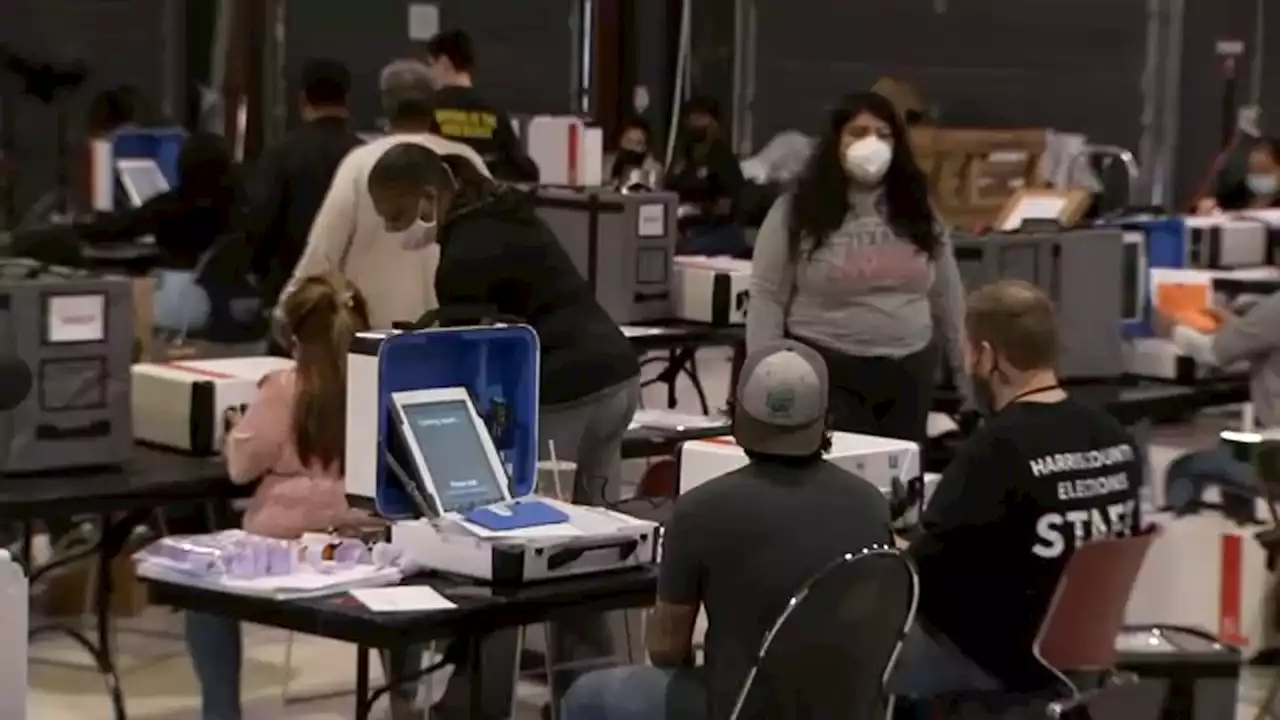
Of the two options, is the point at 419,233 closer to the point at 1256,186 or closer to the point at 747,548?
the point at 747,548

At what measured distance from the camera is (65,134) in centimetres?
1082

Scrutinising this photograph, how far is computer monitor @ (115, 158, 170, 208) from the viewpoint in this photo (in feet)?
27.7

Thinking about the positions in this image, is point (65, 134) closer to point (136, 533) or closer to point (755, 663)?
point (136, 533)

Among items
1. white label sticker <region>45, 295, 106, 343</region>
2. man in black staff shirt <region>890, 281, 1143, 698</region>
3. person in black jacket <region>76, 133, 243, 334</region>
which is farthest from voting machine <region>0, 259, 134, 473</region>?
person in black jacket <region>76, 133, 243, 334</region>

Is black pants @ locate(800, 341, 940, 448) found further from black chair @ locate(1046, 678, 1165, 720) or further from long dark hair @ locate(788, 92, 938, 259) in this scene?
black chair @ locate(1046, 678, 1165, 720)

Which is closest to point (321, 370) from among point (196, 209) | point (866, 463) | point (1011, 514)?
point (866, 463)

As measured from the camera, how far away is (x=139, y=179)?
28.0 ft

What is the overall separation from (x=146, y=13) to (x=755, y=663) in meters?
8.61

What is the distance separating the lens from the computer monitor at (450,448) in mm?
3979

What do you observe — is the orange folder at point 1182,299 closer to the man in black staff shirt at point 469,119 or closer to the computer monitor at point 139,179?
the man in black staff shirt at point 469,119

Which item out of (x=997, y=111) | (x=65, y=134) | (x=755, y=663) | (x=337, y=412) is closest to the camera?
(x=755, y=663)

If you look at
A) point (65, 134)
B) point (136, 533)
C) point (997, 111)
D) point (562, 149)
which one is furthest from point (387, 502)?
point (997, 111)

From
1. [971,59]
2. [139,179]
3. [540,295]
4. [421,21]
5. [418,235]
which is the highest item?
[421,21]

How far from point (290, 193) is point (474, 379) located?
2345 mm
